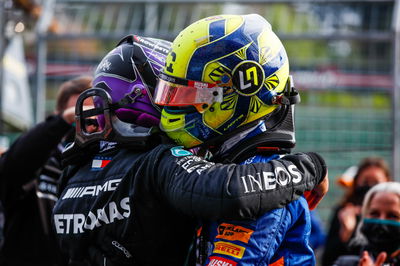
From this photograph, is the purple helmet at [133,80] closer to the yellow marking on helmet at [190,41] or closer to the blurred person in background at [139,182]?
the blurred person in background at [139,182]

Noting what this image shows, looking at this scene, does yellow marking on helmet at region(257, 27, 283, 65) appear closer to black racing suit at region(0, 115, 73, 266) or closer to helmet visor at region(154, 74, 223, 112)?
helmet visor at region(154, 74, 223, 112)

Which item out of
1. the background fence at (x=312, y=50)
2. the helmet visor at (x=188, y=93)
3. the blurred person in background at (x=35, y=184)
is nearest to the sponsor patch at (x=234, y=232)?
the helmet visor at (x=188, y=93)

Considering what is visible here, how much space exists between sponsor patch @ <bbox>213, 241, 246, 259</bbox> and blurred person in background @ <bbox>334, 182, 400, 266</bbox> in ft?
5.88

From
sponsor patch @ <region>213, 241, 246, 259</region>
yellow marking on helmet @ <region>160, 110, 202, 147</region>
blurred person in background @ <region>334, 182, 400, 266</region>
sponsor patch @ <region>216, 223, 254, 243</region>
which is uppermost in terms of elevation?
yellow marking on helmet @ <region>160, 110, 202, 147</region>

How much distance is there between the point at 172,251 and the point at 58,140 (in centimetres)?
217

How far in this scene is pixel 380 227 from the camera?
391 cm

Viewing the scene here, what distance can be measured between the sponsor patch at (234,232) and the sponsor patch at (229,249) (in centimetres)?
2

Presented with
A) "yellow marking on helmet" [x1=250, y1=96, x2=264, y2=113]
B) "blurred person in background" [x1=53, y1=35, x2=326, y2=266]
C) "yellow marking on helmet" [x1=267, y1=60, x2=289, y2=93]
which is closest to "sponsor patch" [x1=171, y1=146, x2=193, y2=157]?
"blurred person in background" [x1=53, y1=35, x2=326, y2=266]

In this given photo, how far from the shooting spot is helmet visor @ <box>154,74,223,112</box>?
2.22 meters

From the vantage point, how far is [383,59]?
6.11 meters

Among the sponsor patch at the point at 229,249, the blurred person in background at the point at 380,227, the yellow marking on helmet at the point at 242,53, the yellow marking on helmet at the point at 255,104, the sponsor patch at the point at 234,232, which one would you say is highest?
the yellow marking on helmet at the point at 242,53

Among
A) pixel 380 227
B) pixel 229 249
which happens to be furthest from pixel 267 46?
pixel 380 227

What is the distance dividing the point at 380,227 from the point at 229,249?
6.74ft

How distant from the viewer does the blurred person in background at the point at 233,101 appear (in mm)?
2197
